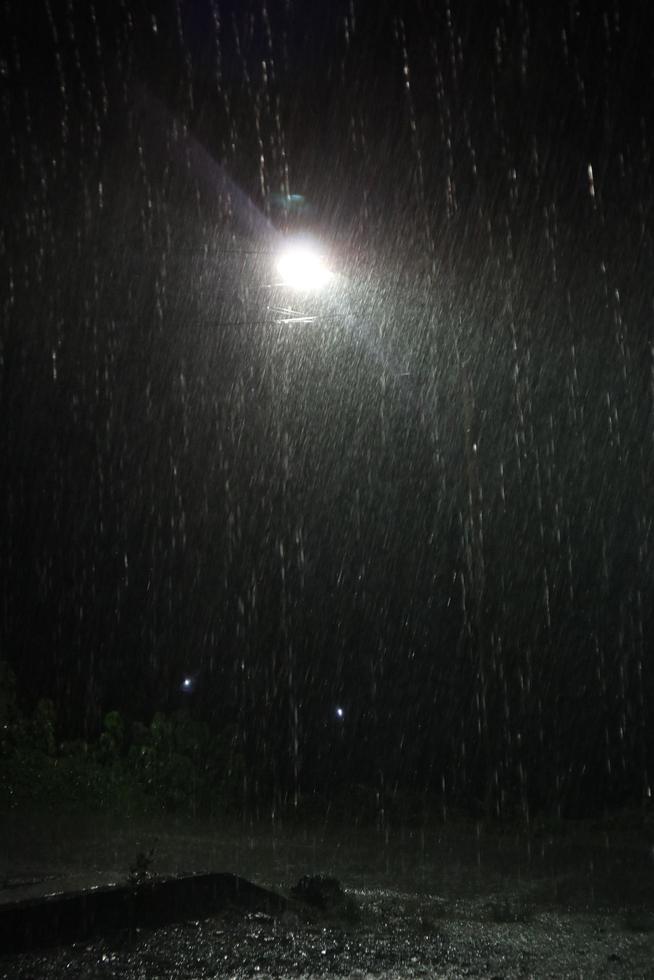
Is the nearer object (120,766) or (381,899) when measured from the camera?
(381,899)

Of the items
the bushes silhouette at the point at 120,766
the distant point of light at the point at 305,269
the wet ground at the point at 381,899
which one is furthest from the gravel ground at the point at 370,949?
the distant point of light at the point at 305,269

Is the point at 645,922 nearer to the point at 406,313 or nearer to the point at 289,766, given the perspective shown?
the point at 289,766

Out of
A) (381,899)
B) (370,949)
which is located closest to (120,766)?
(381,899)

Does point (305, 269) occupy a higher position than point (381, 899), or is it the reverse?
point (305, 269)

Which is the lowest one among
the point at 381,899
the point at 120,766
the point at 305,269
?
the point at 381,899

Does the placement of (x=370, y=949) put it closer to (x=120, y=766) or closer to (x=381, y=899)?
(x=381, y=899)

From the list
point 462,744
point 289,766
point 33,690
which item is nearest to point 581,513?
point 462,744

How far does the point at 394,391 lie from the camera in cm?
1927

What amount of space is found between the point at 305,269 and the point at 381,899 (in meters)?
7.38

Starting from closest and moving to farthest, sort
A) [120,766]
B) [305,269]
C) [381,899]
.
→ [381,899], [305,269], [120,766]

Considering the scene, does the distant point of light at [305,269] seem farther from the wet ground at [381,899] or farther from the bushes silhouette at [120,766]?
the bushes silhouette at [120,766]

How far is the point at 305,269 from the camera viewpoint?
13.2 m

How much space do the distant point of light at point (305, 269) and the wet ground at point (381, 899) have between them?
258 inches

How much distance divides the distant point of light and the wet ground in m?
6.56
